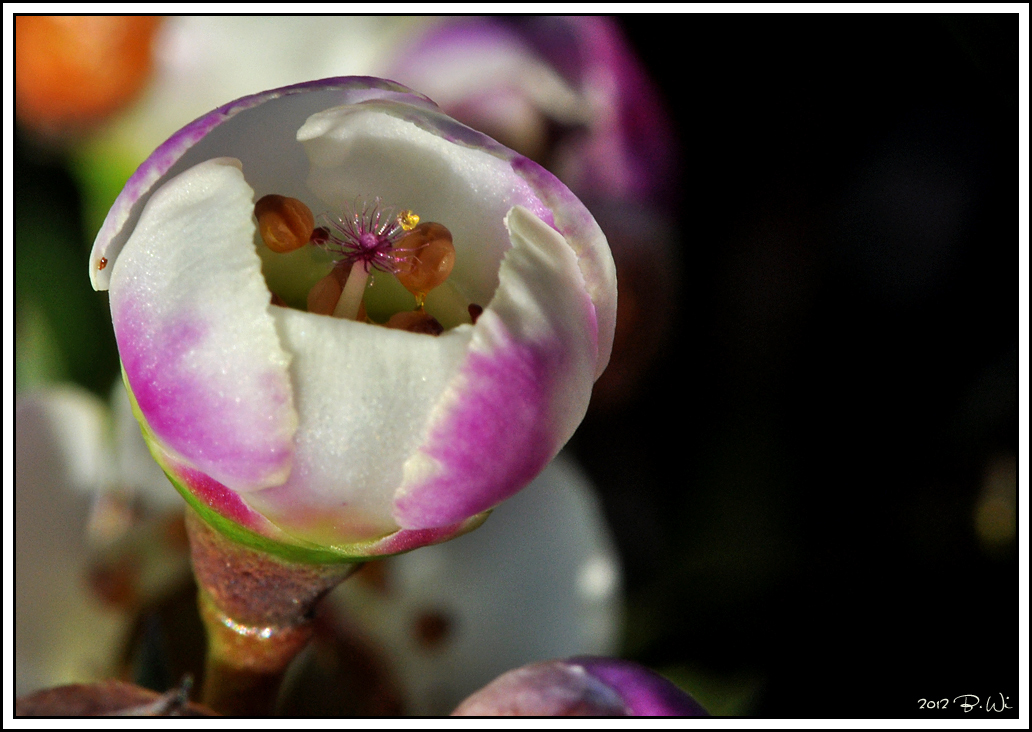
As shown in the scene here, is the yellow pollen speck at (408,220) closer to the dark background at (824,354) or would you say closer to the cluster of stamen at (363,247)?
the cluster of stamen at (363,247)

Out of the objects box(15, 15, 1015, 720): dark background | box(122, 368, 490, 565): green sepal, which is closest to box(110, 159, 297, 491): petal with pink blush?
box(122, 368, 490, 565): green sepal

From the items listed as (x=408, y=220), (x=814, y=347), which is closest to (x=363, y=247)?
(x=408, y=220)

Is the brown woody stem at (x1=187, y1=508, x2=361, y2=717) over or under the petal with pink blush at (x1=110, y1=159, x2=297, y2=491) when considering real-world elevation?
under

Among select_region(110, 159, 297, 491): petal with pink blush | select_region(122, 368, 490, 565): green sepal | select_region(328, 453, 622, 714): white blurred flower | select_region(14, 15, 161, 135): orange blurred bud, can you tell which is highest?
select_region(14, 15, 161, 135): orange blurred bud

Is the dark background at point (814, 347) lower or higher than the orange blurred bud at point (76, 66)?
lower

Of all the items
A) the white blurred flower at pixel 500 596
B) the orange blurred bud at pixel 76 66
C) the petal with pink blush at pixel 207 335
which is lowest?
the white blurred flower at pixel 500 596

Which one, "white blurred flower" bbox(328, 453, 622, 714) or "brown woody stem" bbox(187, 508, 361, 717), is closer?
"brown woody stem" bbox(187, 508, 361, 717)

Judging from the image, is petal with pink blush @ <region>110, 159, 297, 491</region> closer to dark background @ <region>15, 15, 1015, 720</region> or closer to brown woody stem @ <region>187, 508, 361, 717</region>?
brown woody stem @ <region>187, 508, 361, 717</region>

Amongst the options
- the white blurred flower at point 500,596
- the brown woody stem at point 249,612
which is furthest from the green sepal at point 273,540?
the white blurred flower at point 500,596

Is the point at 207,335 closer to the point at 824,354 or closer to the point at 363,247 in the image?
the point at 363,247
